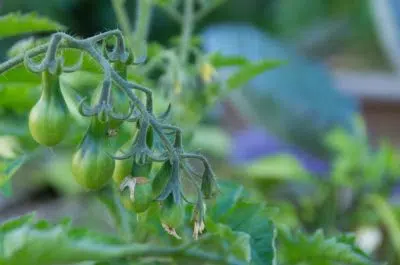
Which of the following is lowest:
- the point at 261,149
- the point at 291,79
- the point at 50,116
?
the point at 261,149

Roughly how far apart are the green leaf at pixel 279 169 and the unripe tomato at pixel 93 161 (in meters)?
0.73

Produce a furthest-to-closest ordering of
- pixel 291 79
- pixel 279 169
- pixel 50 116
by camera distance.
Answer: pixel 291 79, pixel 279 169, pixel 50 116

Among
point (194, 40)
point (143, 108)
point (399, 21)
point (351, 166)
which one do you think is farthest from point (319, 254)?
point (399, 21)

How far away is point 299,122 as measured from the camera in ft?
4.80

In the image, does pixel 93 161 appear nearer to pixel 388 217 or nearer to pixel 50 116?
pixel 50 116

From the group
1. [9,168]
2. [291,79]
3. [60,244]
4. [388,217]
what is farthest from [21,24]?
[291,79]

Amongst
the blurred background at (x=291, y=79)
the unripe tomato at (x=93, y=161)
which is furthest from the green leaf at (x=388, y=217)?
the unripe tomato at (x=93, y=161)

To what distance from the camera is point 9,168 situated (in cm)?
67

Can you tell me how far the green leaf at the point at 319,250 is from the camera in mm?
620

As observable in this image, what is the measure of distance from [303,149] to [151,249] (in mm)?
855

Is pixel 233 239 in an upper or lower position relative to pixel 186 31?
lower

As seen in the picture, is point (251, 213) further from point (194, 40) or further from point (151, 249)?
point (194, 40)

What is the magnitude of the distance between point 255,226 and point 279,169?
64 cm

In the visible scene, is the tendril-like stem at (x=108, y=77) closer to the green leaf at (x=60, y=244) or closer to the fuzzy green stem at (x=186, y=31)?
the green leaf at (x=60, y=244)
